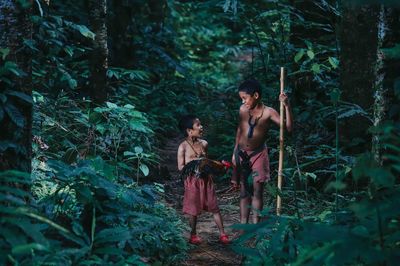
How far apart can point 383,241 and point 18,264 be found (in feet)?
6.99

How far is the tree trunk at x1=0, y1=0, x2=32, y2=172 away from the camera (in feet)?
13.7

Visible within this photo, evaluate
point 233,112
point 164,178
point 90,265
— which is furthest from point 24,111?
point 233,112

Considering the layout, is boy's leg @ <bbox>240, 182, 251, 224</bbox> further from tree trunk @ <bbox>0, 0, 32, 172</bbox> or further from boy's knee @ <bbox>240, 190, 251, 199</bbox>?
tree trunk @ <bbox>0, 0, 32, 172</bbox>

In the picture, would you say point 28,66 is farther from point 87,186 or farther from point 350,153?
point 350,153

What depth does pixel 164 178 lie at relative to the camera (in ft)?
29.6

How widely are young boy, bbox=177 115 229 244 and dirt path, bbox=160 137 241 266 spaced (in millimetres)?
198

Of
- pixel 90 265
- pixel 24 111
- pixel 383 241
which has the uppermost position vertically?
pixel 24 111

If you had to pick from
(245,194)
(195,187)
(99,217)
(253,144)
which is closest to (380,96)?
(253,144)

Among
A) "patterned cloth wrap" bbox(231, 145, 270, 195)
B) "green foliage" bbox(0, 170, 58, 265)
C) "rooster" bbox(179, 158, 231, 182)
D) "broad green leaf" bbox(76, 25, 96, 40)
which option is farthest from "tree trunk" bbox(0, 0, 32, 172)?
"broad green leaf" bbox(76, 25, 96, 40)

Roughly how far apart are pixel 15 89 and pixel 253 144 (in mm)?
2990

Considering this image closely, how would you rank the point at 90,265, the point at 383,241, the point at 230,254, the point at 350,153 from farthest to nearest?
the point at 350,153, the point at 230,254, the point at 90,265, the point at 383,241

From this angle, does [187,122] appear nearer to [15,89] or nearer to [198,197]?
[198,197]

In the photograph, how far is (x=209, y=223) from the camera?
7258mm

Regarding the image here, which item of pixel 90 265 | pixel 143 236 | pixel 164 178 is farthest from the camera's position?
pixel 164 178
